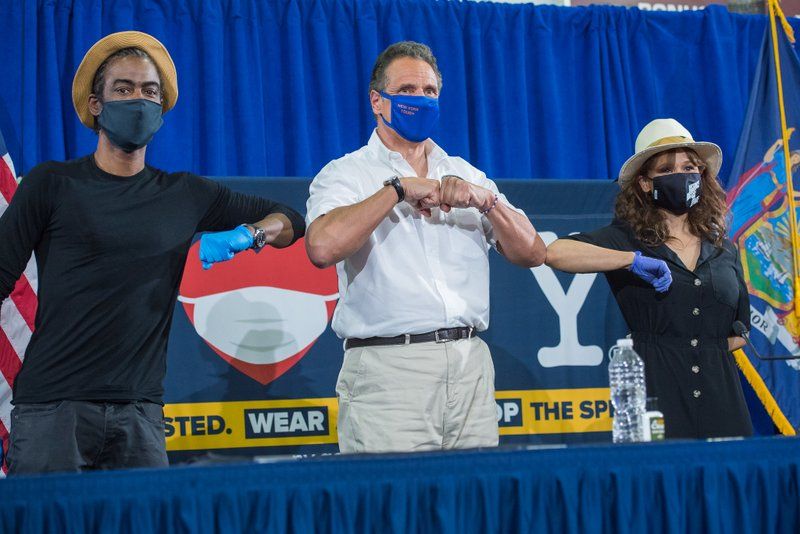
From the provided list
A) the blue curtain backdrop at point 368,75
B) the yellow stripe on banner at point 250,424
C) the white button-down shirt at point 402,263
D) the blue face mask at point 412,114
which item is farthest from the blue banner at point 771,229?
the blue face mask at point 412,114

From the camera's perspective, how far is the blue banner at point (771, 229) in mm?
3861

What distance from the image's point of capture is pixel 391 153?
8.21 feet

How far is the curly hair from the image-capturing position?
2.72 m

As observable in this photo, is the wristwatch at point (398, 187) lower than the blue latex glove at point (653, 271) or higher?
higher

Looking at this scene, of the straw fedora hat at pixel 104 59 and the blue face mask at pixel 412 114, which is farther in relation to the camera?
the blue face mask at pixel 412 114

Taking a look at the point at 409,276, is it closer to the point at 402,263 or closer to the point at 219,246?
the point at 402,263

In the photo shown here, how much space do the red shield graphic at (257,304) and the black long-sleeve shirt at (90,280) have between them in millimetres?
996

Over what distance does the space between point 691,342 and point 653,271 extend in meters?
0.23

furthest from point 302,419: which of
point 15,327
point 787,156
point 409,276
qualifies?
point 787,156

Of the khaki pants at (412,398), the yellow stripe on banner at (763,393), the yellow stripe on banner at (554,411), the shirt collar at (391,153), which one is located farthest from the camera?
the yellow stripe on banner at (763,393)

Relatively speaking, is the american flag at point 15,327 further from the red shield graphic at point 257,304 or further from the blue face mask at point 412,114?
the blue face mask at point 412,114

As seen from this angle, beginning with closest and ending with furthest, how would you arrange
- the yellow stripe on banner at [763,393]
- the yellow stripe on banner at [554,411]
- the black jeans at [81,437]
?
the black jeans at [81,437] < the yellow stripe on banner at [554,411] < the yellow stripe on banner at [763,393]

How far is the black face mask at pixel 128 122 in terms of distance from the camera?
2.28 metres

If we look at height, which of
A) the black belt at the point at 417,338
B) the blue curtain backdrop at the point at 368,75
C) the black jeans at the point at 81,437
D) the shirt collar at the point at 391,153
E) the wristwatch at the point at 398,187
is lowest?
the black jeans at the point at 81,437
